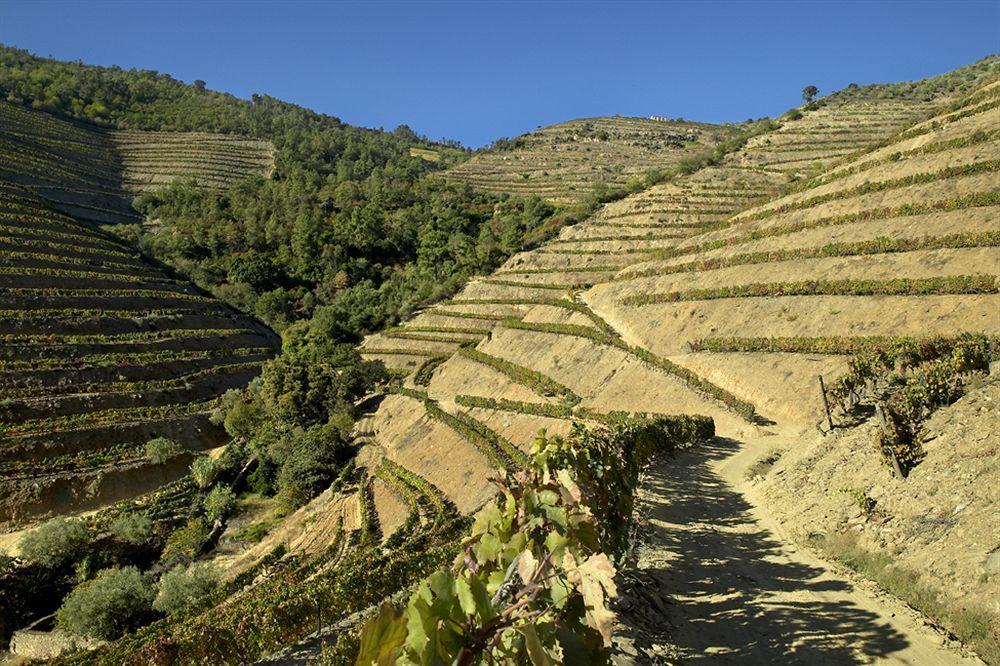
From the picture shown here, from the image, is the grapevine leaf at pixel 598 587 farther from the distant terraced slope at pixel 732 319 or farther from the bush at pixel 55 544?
the bush at pixel 55 544

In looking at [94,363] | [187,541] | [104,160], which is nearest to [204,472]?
[187,541]

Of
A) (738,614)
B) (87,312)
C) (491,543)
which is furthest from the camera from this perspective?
(87,312)

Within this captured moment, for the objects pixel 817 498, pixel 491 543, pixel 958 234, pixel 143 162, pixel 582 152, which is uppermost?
pixel 582 152

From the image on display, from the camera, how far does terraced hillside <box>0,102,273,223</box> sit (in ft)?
251

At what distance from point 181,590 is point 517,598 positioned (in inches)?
890

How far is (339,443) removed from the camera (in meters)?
33.5

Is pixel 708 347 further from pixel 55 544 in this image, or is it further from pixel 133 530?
pixel 55 544

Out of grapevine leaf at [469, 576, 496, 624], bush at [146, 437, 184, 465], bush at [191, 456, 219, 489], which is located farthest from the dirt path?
bush at [146, 437, 184, 465]

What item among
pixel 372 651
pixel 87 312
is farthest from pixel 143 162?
pixel 372 651

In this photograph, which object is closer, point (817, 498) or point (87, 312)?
point (817, 498)

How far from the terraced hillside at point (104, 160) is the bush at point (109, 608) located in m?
61.3

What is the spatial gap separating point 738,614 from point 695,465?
11.8 metres

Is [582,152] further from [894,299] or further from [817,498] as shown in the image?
[817,498]

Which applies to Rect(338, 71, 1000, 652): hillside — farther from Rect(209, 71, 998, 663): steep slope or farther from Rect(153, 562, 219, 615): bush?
Rect(153, 562, 219, 615): bush
